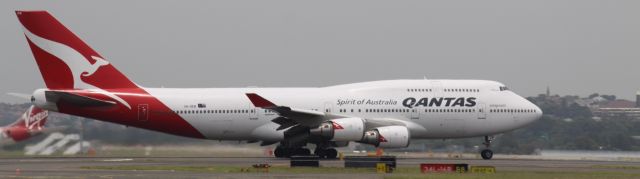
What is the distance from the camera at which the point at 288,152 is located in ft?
183

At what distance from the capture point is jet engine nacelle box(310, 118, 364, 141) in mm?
53031

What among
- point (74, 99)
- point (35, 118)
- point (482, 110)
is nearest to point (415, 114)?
point (482, 110)

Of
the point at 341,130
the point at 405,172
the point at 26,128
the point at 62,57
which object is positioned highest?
the point at 62,57

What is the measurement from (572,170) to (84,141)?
24.7 m

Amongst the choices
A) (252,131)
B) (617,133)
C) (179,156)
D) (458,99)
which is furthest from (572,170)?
(617,133)

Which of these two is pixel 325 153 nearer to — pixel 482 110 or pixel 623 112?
pixel 482 110

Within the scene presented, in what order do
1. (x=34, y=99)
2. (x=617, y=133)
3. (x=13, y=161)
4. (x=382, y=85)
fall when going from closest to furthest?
(x=13, y=161), (x=34, y=99), (x=382, y=85), (x=617, y=133)

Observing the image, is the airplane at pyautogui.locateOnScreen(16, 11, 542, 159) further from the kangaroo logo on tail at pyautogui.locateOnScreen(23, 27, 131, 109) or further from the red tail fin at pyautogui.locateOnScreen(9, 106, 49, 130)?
the red tail fin at pyautogui.locateOnScreen(9, 106, 49, 130)

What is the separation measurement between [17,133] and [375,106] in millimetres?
17174

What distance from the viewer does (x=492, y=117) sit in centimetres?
5747

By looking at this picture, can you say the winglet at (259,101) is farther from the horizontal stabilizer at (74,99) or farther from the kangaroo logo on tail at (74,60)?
the horizontal stabilizer at (74,99)

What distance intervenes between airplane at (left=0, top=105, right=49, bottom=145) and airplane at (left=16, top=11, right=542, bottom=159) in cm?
375

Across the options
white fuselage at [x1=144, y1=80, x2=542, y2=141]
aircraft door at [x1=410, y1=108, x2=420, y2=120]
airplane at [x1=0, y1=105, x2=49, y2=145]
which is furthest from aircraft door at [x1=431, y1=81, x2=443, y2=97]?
airplane at [x1=0, y1=105, x2=49, y2=145]

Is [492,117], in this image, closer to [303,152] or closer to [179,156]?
[303,152]
